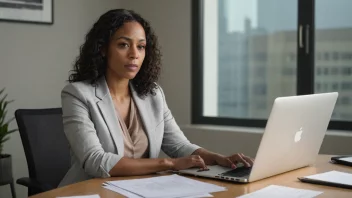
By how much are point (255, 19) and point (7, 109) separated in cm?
179

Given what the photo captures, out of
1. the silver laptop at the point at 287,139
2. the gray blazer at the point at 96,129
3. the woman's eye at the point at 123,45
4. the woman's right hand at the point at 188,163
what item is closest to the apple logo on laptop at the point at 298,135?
the silver laptop at the point at 287,139

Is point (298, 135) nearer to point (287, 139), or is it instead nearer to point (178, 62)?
point (287, 139)

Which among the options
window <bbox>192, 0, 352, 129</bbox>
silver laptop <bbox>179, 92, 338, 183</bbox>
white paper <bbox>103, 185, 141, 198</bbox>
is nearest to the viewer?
white paper <bbox>103, 185, 141, 198</bbox>

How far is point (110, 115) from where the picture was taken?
197 cm

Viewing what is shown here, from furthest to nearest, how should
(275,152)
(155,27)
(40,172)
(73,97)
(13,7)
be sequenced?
1. (155,27)
2. (13,7)
3. (40,172)
4. (73,97)
5. (275,152)

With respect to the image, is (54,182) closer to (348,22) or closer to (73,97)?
(73,97)

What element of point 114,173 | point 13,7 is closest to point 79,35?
point 13,7

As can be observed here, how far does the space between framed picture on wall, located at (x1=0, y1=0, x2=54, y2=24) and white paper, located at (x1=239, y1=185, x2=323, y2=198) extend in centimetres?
222

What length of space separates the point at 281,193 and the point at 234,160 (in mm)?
373

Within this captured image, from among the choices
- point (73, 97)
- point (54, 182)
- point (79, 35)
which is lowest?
point (54, 182)

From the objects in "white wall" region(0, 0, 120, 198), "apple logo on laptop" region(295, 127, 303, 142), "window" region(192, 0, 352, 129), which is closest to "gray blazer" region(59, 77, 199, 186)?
"apple logo on laptop" region(295, 127, 303, 142)

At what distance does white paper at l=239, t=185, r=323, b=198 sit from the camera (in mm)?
1521

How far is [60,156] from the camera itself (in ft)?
7.82

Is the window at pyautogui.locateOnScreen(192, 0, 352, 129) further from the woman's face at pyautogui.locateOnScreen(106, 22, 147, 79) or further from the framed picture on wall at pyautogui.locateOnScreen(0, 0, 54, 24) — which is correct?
the woman's face at pyautogui.locateOnScreen(106, 22, 147, 79)
